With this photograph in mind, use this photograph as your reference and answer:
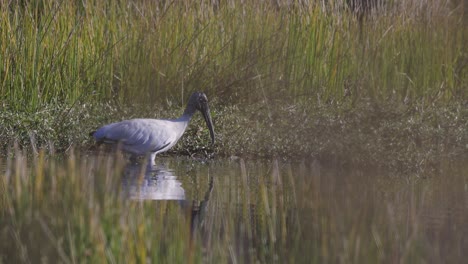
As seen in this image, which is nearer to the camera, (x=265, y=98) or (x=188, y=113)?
(x=188, y=113)

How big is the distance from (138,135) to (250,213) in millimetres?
2009

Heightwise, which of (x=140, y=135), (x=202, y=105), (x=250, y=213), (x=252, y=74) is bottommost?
(x=250, y=213)

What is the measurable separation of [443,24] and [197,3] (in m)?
2.87

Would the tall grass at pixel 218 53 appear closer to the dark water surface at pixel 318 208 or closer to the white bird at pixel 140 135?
the dark water surface at pixel 318 208

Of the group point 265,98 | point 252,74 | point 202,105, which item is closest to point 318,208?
point 202,105

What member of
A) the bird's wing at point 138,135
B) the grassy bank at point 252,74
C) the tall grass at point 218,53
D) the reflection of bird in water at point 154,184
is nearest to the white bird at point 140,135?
the bird's wing at point 138,135

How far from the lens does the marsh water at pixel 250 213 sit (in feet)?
15.7

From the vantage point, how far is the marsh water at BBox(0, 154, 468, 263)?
478 cm

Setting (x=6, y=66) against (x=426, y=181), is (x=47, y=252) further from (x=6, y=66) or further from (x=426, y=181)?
(x=6, y=66)

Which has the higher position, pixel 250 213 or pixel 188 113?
pixel 188 113

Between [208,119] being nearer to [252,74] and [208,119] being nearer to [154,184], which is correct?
[252,74]

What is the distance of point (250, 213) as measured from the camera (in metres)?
6.38

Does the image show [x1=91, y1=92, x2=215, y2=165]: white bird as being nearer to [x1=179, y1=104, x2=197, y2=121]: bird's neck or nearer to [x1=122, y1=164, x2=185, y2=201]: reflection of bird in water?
[x1=122, y1=164, x2=185, y2=201]: reflection of bird in water

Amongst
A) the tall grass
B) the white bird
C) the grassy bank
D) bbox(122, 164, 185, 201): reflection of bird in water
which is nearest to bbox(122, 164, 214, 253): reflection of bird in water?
bbox(122, 164, 185, 201): reflection of bird in water
